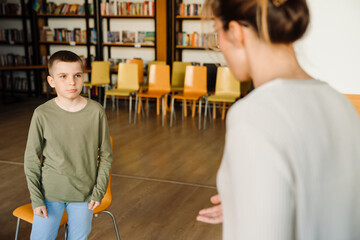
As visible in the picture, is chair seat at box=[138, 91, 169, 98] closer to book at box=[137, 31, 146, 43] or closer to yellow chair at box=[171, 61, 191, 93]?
yellow chair at box=[171, 61, 191, 93]

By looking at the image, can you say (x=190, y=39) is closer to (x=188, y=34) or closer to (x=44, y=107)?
(x=188, y=34)

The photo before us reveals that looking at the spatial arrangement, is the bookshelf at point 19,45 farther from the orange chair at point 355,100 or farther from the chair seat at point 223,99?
the orange chair at point 355,100

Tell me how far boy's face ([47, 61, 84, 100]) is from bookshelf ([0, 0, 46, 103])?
7005 millimetres

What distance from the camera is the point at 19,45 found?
8.40 metres

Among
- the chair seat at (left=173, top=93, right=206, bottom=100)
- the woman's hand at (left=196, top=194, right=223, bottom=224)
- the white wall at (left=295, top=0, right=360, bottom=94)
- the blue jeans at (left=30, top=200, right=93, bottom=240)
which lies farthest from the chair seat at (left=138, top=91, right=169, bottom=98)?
the woman's hand at (left=196, top=194, right=223, bottom=224)

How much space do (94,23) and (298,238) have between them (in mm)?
7951

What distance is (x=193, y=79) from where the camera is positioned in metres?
6.00

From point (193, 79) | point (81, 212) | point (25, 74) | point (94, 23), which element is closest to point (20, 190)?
point (81, 212)

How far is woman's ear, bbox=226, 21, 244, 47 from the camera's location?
63cm

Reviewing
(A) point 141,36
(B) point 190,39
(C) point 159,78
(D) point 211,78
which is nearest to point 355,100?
(C) point 159,78

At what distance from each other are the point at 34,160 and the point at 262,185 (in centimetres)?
131

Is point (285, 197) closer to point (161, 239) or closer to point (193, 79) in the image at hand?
point (161, 239)

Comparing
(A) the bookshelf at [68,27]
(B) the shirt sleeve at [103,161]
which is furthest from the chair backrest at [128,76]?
(B) the shirt sleeve at [103,161]

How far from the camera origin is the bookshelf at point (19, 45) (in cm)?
805
